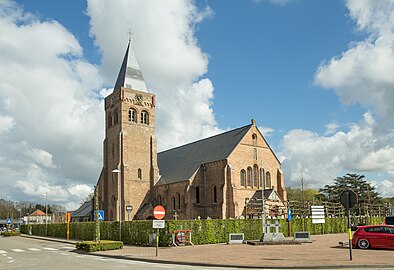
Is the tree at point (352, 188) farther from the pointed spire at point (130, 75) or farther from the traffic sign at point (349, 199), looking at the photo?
the traffic sign at point (349, 199)

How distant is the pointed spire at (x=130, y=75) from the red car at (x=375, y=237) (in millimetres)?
42598

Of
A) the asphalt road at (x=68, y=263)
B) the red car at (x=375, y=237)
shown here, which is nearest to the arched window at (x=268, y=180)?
the red car at (x=375, y=237)

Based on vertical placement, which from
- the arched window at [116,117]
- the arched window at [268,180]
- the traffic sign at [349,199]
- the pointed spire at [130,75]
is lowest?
the traffic sign at [349,199]

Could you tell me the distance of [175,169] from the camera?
A: 57250mm

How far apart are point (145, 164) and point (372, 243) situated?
39227 mm

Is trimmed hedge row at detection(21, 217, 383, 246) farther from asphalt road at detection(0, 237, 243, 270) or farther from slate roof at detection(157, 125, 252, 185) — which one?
slate roof at detection(157, 125, 252, 185)

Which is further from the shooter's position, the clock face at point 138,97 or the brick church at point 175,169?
the clock face at point 138,97

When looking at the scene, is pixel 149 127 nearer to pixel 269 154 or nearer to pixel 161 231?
pixel 269 154

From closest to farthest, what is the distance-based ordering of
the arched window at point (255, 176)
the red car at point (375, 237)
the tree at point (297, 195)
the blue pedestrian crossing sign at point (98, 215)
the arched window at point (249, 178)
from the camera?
the red car at point (375, 237) < the blue pedestrian crossing sign at point (98, 215) < the arched window at point (249, 178) < the arched window at point (255, 176) < the tree at point (297, 195)

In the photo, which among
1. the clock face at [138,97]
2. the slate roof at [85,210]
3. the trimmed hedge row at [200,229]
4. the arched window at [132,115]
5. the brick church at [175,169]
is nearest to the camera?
the trimmed hedge row at [200,229]

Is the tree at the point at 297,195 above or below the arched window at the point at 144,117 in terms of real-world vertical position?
below

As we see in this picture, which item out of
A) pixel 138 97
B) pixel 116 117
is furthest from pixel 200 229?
pixel 138 97

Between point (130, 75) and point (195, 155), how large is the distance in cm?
1564

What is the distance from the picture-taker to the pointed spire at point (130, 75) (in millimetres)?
59609
